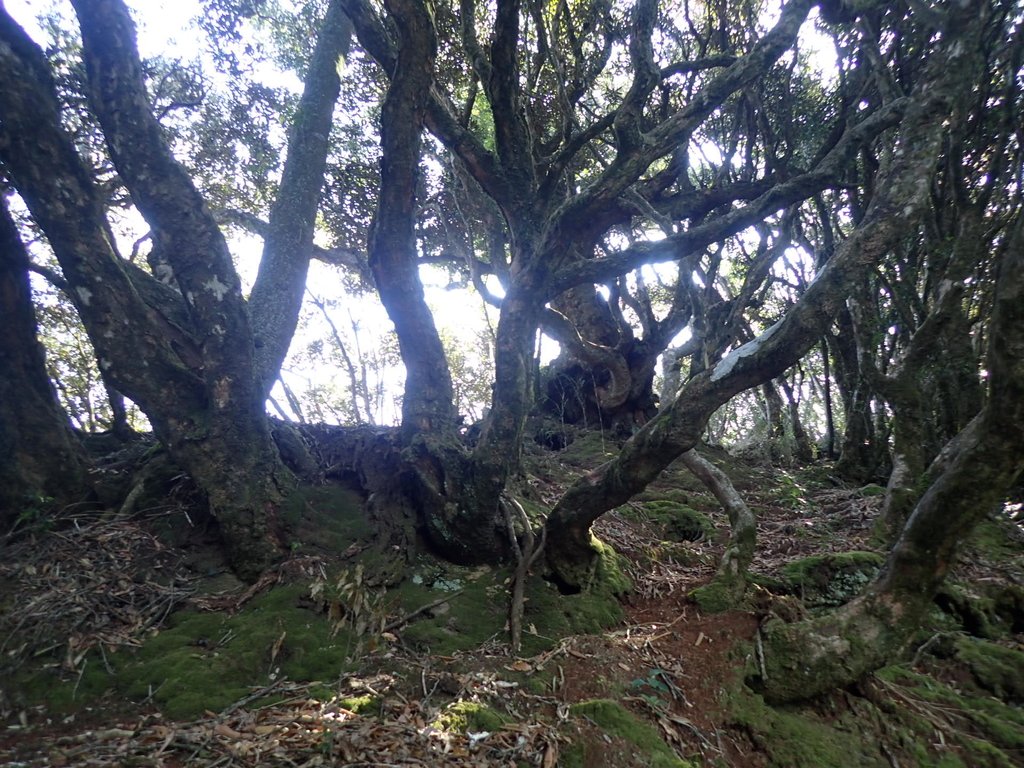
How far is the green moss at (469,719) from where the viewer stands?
296cm

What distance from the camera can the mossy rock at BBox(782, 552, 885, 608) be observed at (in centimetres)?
487

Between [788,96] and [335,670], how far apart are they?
10.7 meters

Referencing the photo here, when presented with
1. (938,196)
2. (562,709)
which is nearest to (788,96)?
(938,196)

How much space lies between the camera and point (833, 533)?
6945 mm

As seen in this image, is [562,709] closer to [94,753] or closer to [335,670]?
[335,670]

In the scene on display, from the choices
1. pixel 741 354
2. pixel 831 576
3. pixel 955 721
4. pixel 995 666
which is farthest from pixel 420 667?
pixel 995 666

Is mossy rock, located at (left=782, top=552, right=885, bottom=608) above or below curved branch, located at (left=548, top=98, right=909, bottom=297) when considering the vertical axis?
below

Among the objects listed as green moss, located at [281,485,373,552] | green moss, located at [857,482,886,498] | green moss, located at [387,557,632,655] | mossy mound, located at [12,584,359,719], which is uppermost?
green moss, located at [857,482,886,498]

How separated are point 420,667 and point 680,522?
187 inches

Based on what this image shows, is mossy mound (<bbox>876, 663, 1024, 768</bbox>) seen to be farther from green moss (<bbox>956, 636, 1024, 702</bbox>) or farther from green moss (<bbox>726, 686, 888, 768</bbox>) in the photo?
green moss (<bbox>726, 686, 888, 768</bbox>)

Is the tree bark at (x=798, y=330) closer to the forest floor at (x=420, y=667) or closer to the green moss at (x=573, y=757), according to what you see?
the forest floor at (x=420, y=667)

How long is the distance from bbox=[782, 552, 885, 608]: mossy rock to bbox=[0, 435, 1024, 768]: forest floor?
2 cm

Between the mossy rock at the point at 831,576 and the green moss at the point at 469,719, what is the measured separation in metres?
3.26

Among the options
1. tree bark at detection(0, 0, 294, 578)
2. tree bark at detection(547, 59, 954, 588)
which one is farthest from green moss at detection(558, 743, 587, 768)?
tree bark at detection(0, 0, 294, 578)
